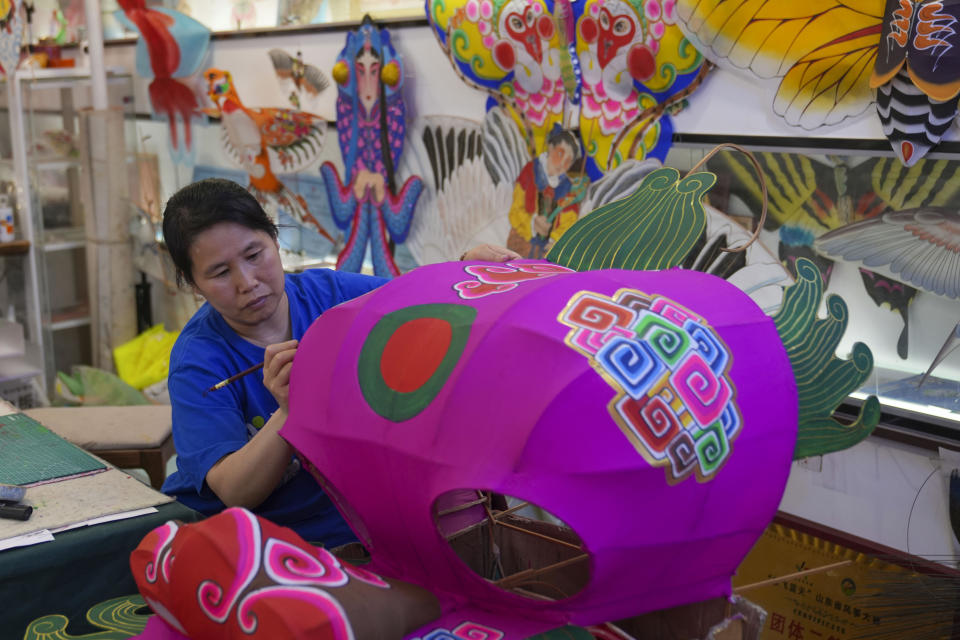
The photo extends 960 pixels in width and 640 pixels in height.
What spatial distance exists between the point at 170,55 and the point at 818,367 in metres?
3.30

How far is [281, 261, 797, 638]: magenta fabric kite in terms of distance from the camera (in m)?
0.82

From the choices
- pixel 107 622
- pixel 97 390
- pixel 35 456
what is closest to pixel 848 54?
pixel 107 622

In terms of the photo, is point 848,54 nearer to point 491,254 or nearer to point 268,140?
point 491,254

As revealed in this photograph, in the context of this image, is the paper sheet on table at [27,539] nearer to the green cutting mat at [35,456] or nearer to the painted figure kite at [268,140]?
the green cutting mat at [35,456]

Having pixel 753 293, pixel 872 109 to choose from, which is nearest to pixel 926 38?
pixel 872 109

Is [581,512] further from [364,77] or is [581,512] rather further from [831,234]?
[364,77]

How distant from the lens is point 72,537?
1341 millimetres

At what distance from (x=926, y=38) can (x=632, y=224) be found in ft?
2.25

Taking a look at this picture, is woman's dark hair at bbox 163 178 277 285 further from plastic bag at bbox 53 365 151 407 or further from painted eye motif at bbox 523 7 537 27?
plastic bag at bbox 53 365 151 407

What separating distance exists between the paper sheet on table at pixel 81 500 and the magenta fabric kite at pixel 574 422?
60 centimetres

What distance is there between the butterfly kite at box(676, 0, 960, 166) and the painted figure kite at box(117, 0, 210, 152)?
7.96 ft

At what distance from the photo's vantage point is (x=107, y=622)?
1180 mm

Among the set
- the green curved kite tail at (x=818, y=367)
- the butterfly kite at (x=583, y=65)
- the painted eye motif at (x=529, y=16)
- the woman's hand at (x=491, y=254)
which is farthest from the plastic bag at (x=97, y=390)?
the green curved kite tail at (x=818, y=367)

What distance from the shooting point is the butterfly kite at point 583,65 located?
191 centimetres
